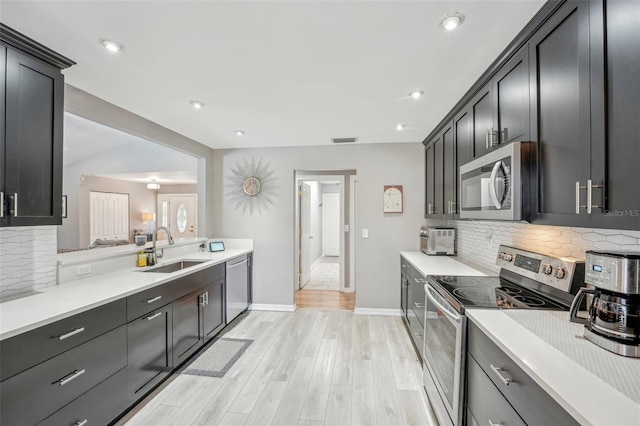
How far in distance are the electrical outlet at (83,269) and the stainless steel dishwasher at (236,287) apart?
1415 mm

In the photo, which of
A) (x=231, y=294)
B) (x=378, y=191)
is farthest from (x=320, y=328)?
(x=378, y=191)

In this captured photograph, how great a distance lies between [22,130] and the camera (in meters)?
1.59

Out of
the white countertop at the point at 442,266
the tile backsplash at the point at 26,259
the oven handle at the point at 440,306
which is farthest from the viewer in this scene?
the white countertop at the point at 442,266

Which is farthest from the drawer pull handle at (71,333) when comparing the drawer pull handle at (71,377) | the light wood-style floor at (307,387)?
the light wood-style floor at (307,387)

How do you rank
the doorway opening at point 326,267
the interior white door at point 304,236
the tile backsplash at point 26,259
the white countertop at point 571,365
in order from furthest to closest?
the interior white door at point 304,236
the doorway opening at point 326,267
the tile backsplash at point 26,259
the white countertop at point 571,365

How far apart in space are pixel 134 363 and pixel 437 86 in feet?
10.1

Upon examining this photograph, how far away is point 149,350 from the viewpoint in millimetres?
2154

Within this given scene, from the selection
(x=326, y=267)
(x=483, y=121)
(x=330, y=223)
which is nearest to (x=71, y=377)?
(x=483, y=121)

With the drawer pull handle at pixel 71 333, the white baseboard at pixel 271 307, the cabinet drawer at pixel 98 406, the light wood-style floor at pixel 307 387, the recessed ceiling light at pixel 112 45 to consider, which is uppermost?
the recessed ceiling light at pixel 112 45

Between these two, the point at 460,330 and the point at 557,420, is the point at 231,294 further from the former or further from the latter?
the point at 557,420

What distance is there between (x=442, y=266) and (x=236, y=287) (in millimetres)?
2548

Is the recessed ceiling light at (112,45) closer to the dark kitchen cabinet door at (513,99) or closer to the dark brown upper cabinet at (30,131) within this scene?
the dark brown upper cabinet at (30,131)

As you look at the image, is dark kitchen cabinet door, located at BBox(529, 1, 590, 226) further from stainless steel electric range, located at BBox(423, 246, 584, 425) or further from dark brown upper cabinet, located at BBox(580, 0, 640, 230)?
stainless steel electric range, located at BBox(423, 246, 584, 425)

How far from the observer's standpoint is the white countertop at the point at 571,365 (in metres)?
0.75
